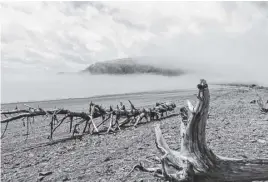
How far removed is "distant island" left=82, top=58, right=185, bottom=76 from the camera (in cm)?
15527

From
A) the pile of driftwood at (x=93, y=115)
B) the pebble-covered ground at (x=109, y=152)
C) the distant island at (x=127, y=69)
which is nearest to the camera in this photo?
the pebble-covered ground at (x=109, y=152)

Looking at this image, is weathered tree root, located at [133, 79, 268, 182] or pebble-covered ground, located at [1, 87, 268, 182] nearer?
weathered tree root, located at [133, 79, 268, 182]

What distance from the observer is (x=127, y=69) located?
541ft

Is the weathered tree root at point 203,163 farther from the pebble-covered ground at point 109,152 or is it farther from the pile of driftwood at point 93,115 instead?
the pile of driftwood at point 93,115

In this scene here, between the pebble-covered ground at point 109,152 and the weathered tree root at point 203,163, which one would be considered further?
the pebble-covered ground at point 109,152

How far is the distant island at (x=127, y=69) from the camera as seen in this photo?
155 meters

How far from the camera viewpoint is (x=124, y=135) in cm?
990

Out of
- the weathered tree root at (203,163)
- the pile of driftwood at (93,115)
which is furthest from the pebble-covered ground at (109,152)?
the weathered tree root at (203,163)

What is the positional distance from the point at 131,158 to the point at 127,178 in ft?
4.44

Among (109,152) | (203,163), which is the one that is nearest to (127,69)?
(109,152)

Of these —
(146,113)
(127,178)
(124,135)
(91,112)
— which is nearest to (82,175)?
(127,178)

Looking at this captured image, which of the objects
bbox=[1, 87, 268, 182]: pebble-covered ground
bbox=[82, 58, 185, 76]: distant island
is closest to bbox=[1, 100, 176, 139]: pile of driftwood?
bbox=[1, 87, 268, 182]: pebble-covered ground

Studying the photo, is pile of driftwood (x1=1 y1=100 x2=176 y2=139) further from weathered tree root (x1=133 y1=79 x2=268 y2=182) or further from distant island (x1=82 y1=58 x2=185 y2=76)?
distant island (x1=82 y1=58 x2=185 y2=76)

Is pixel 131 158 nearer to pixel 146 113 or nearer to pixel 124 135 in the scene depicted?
pixel 124 135
